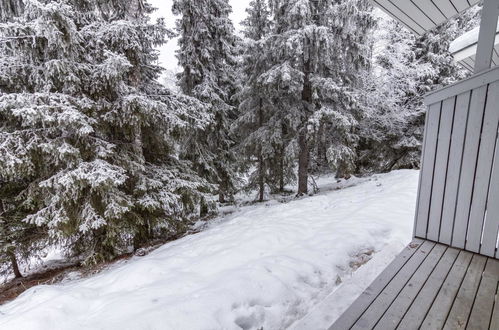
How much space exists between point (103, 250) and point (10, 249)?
1.73 metres

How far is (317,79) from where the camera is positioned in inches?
284

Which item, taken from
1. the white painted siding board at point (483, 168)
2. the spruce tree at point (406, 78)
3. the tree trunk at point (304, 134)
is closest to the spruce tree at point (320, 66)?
the tree trunk at point (304, 134)

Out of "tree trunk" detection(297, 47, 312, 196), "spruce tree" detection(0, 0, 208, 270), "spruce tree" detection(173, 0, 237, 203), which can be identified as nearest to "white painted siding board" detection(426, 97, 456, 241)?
→ "spruce tree" detection(0, 0, 208, 270)

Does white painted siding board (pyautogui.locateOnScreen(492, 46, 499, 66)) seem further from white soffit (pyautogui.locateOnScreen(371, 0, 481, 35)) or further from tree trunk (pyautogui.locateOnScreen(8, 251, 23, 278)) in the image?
tree trunk (pyautogui.locateOnScreen(8, 251, 23, 278))

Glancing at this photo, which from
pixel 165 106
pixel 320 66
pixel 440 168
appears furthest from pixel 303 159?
pixel 440 168

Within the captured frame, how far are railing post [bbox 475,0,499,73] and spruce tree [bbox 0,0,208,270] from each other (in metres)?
4.52

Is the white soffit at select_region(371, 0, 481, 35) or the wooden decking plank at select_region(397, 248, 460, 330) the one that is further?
the white soffit at select_region(371, 0, 481, 35)

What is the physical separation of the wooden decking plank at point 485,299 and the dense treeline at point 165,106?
14.5 ft

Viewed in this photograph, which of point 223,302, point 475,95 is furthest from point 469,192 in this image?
point 223,302

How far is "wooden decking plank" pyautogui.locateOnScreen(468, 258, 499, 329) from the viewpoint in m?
1.56

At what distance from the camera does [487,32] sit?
2.12 metres

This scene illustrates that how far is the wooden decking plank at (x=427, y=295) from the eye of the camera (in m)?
1.60

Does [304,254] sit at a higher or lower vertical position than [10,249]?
higher

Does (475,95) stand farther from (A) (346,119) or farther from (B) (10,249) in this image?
(B) (10,249)
